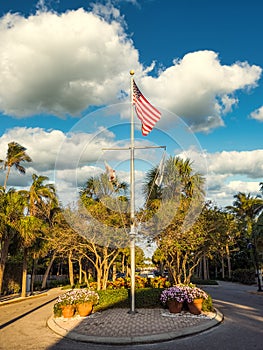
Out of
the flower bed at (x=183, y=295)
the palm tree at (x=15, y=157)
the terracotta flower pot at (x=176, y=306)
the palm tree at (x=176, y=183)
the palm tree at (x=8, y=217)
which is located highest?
the palm tree at (x=15, y=157)

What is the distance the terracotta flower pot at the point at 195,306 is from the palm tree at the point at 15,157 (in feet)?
72.8

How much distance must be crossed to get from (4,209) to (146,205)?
1016cm

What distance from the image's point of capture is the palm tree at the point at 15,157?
28.6 meters

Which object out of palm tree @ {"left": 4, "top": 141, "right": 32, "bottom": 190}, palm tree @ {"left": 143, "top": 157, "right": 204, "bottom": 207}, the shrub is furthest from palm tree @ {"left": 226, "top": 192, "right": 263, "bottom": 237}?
palm tree @ {"left": 4, "top": 141, "right": 32, "bottom": 190}

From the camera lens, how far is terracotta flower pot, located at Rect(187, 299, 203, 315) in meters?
11.8

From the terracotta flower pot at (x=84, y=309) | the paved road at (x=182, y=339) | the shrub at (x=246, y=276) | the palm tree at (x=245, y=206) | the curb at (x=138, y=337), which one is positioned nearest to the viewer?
the paved road at (x=182, y=339)

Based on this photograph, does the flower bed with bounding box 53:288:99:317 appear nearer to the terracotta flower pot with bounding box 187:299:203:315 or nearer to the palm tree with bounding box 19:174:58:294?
the terracotta flower pot with bounding box 187:299:203:315

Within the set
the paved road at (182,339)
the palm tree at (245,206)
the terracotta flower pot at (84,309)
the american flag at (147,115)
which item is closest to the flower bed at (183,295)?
the paved road at (182,339)

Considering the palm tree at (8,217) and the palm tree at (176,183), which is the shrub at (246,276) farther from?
the palm tree at (8,217)

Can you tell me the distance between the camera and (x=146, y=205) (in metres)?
18.6

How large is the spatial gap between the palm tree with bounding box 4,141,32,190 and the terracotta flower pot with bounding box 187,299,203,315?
72.8 feet

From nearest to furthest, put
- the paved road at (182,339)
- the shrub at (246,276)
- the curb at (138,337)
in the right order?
the paved road at (182,339) → the curb at (138,337) → the shrub at (246,276)

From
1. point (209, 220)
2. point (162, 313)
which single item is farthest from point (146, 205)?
point (162, 313)

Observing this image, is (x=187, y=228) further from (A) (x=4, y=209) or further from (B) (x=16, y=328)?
(A) (x=4, y=209)
